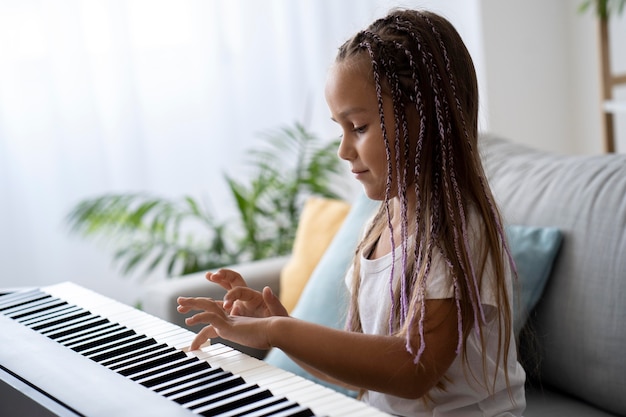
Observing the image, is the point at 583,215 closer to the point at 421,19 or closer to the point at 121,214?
the point at 421,19

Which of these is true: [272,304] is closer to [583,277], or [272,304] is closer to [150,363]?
[150,363]

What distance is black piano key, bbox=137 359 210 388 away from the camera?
1.02 metres

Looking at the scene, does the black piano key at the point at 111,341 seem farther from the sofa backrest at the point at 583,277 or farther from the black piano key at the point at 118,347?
the sofa backrest at the point at 583,277

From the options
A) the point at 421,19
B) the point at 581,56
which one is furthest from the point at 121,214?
the point at 581,56

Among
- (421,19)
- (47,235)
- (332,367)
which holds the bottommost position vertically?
(47,235)

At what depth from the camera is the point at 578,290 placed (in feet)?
5.33

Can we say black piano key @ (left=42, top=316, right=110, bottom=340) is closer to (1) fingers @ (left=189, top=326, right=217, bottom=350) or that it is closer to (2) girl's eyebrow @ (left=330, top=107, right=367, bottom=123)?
(1) fingers @ (left=189, top=326, right=217, bottom=350)

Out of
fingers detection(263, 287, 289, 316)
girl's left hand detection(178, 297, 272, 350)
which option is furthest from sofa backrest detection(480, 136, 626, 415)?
girl's left hand detection(178, 297, 272, 350)

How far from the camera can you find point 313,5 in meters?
3.70

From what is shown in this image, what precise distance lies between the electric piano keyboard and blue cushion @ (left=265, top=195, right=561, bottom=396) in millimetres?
451

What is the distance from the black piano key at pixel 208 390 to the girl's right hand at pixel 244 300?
249mm

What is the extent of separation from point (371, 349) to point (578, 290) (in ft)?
2.19

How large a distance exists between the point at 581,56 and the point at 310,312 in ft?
8.87

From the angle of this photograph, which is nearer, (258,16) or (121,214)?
(121,214)
